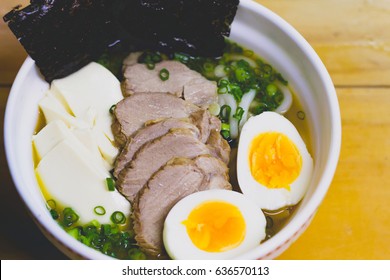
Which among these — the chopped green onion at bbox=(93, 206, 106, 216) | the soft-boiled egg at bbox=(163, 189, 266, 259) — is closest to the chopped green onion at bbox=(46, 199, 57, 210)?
the chopped green onion at bbox=(93, 206, 106, 216)

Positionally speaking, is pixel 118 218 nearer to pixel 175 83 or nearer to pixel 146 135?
pixel 146 135

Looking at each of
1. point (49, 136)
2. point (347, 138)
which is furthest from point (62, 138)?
point (347, 138)

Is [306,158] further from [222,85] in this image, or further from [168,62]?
[168,62]

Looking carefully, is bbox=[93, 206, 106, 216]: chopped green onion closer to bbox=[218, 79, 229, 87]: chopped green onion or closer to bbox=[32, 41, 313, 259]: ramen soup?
bbox=[32, 41, 313, 259]: ramen soup

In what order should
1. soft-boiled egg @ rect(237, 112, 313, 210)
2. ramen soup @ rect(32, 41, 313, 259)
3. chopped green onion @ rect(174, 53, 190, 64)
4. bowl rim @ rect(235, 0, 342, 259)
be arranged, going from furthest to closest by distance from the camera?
chopped green onion @ rect(174, 53, 190, 64) → soft-boiled egg @ rect(237, 112, 313, 210) → ramen soup @ rect(32, 41, 313, 259) → bowl rim @ rect(235, 0, 342, 259)

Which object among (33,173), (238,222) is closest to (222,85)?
(238,222)

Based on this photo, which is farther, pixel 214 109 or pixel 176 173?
pixel 214 109
